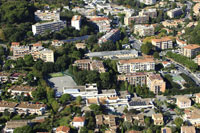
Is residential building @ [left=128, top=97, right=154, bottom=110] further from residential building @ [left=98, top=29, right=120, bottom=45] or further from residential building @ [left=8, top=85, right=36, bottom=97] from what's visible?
residential building @ [left=98, top=29, right=120, bottom=45]

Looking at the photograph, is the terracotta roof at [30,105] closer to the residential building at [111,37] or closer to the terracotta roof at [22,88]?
the terracotta roof at [22,88]

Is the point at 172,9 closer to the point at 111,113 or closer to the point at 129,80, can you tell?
the point at 129,80

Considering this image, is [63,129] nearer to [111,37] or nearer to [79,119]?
[79,119]

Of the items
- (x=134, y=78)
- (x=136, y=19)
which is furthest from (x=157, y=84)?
(x=136, y=19)

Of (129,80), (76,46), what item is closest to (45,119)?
(129,80)

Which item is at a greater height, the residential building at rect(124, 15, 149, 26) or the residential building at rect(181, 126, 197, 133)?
the residential building at rect(124, 15, 149, 26)

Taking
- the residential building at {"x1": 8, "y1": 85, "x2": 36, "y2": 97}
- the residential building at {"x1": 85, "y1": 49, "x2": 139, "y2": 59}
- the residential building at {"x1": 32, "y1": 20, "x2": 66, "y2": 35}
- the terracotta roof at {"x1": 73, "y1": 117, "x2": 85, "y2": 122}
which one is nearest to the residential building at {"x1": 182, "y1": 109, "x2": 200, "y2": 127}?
the terracotta roof at {"x1": 73, "y1": 117, "x2": 85, "y2": 122}
